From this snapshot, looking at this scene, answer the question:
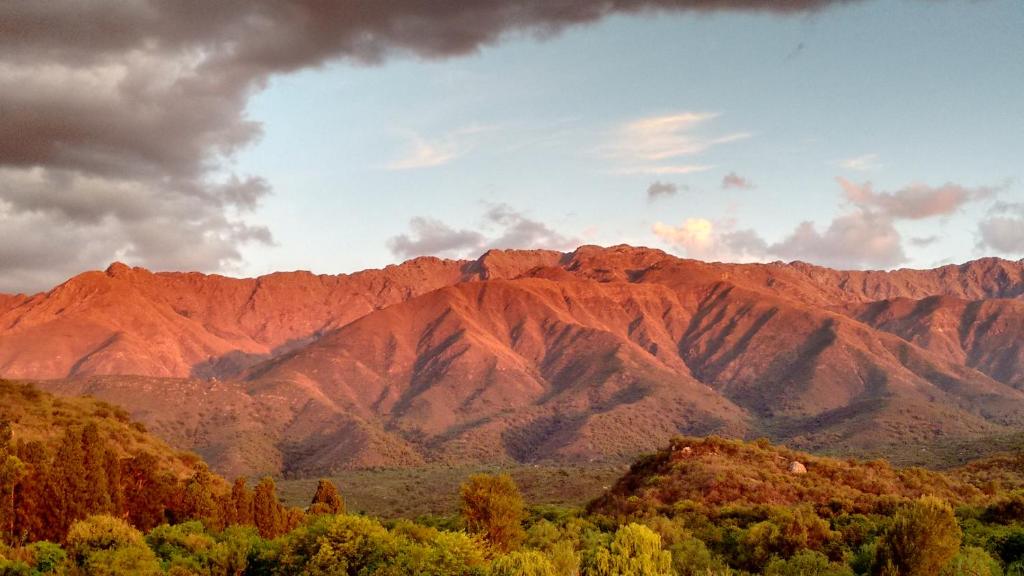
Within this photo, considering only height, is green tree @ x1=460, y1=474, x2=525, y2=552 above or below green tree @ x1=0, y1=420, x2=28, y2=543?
below

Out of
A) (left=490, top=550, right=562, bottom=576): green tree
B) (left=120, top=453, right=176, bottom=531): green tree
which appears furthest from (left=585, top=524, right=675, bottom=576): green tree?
(left=120, top=453, right=176, bottom=531): green tree

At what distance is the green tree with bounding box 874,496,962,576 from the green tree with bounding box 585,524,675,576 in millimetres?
11590

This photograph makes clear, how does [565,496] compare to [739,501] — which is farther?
[565,496]

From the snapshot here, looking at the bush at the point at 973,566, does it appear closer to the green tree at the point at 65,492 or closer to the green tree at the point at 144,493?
the green tree at the point at 65,492

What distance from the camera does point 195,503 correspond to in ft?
225

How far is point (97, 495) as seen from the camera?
6134 centimetres

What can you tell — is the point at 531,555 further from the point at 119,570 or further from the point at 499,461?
the point at 499,461

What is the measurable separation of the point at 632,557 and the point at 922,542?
1406 cm

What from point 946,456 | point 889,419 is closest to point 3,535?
point 946,456

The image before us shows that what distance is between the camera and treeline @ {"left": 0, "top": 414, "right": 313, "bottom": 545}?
60.1 metres

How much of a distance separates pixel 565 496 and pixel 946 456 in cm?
5843

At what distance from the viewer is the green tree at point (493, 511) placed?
54.9 metres

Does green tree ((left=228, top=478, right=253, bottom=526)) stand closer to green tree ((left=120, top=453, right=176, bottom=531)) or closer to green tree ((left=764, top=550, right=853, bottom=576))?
green tree ((left=120, top=453, right=176, bottom=531))

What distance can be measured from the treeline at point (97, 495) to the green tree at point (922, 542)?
45043mm
